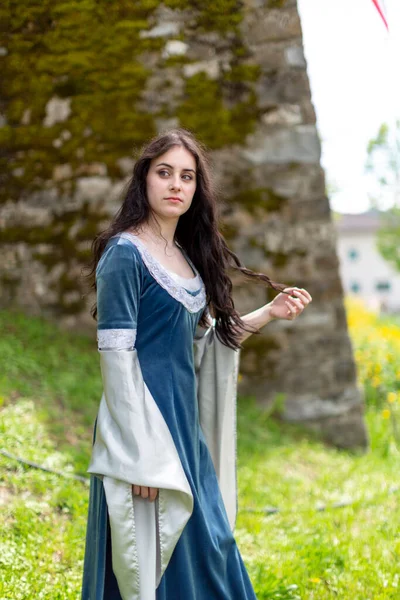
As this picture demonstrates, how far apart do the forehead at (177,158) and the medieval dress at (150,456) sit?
28 cm

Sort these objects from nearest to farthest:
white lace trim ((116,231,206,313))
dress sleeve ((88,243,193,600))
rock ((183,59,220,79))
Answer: dress sleeve ((88,243,193,600)), white lace trim ((116,231,206,313)), rock ((183,59,220,79))

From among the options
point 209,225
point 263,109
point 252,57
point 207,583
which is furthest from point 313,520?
point 252,57

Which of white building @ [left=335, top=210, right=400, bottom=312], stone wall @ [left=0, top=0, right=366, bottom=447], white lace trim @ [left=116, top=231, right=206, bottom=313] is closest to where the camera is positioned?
white lace trim @ [left=116, top=231, right=206, bottom=313]

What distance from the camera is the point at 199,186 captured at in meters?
2.25

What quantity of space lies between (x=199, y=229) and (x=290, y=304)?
16.5 inches

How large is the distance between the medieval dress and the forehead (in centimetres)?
28

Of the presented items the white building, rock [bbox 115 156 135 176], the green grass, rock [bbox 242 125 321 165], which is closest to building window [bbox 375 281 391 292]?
the white building

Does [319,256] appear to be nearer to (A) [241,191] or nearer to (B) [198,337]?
(A) [241,191]

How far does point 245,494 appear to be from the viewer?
3787 millimetres

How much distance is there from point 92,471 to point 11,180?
3.33 meters

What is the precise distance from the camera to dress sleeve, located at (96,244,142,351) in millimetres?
1883

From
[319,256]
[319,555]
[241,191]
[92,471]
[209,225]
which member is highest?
[241,191]

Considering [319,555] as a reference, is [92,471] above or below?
above

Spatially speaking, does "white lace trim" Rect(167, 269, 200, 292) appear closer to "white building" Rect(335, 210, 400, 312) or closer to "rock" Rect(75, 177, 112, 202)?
"rock" Rect(75, 177, 112, 202)
